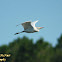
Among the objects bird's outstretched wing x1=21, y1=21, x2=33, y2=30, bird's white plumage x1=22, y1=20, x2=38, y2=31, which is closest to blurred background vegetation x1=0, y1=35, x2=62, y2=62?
bird's white plumage x1=22, y1=20, x2=38, y2=31

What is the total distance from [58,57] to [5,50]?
54.6 ft

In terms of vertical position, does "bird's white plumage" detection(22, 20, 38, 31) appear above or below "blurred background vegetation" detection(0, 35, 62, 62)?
above

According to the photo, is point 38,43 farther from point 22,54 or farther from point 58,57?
point 58,57

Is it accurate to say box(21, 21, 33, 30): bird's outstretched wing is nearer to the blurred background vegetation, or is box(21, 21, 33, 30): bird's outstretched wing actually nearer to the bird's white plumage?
the bird's white plumage

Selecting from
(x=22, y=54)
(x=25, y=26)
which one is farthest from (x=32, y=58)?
(x=25, y=26)

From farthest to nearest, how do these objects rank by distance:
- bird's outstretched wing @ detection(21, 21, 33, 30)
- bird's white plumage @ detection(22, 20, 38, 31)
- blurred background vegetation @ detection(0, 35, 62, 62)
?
blurred background vegetation @ detection(0, 35, 62, 62)
bird's white plumage @ detection(22, 20, 38, 31)
bird's outstretched wing @ detection(21, 21, 33, 30)

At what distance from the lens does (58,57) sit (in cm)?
3005

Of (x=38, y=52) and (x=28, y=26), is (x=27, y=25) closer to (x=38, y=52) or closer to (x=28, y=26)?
(x=28, y=26)

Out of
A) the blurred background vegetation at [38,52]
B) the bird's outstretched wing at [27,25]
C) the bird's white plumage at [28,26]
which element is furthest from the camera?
the blurred background vegetation at [38,52]

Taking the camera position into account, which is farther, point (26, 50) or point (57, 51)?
point (26, 50)

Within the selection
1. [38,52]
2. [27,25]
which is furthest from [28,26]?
[38,52]

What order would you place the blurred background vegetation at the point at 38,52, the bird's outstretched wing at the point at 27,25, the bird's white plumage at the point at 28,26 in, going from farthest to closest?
the blurred background vegetation at the point at 38,52
the bird's white plumage at the point at 28,26
the bird's outstretched wing at the point at 27,25

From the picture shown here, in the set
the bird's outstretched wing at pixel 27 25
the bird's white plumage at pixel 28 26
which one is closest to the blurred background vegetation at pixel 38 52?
the bird's white plumage at pixel 28 26

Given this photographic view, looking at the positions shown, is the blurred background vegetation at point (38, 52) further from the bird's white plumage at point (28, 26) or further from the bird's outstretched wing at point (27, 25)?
the bird's outstretched wing at point (27, 25)
